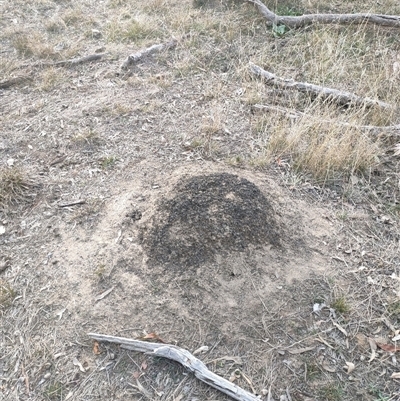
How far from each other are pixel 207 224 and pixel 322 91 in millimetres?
2252

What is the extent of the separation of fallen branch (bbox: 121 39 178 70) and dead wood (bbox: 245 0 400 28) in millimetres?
1364

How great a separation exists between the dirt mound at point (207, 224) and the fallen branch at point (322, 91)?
1.74 metres

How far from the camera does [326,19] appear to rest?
18.3 ft

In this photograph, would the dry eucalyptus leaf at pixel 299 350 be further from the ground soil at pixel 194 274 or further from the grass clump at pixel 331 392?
the grass clump at pixel 331 392

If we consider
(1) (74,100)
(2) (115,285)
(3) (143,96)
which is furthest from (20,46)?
(2) (115,285)

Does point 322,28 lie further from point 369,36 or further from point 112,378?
point 112,378

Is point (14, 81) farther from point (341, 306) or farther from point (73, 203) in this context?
point (341, 306)

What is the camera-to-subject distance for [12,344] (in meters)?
2.60

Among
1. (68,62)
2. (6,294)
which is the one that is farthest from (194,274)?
(68,62)

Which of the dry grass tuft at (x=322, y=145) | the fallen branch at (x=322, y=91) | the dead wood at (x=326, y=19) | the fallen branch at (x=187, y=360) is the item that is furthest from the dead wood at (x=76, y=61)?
the fallen branch at (x=187, y=360)

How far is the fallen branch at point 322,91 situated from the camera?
13.8 ft

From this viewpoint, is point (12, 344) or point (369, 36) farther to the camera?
point (369, 36)

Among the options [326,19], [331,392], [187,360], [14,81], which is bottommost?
[331,392]

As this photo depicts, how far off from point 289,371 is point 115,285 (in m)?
1.13
